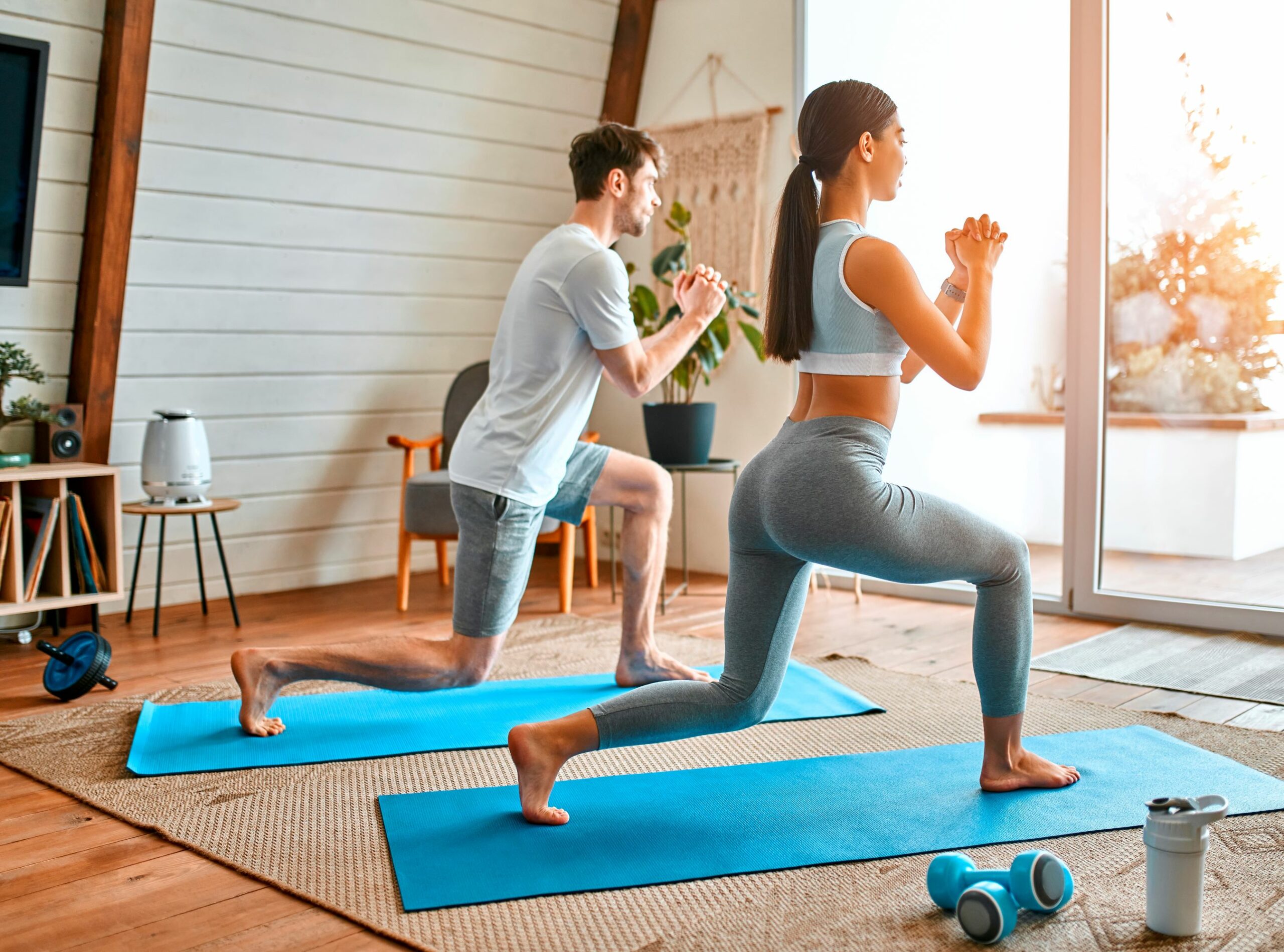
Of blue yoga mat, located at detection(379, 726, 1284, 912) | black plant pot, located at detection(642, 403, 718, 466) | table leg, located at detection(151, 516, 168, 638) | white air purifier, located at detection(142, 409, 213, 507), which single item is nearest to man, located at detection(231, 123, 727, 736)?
blue yoga mat, located at detection(379, 726, 1284, 912)

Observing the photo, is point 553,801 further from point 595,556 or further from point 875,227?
point 875,227

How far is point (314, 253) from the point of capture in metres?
4.32

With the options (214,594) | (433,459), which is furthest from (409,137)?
(214,594)

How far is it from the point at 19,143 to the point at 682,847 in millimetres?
2841

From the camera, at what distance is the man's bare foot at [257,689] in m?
2.54

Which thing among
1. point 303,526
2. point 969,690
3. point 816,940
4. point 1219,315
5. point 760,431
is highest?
point 1219,315

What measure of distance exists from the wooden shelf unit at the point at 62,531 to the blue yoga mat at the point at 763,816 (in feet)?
6.27

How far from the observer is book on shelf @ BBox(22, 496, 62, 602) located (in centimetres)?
Result: 359

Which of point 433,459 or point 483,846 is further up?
point 433,459

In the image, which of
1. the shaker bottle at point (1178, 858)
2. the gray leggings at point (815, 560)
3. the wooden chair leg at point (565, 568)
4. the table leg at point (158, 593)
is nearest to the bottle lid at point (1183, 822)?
the shaker bottle at point (1178, 858)

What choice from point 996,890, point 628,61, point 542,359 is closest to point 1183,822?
point 996,890

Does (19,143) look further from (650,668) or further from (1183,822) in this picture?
(1183,822)

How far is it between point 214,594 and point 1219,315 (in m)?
3.44

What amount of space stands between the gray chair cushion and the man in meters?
1.43
